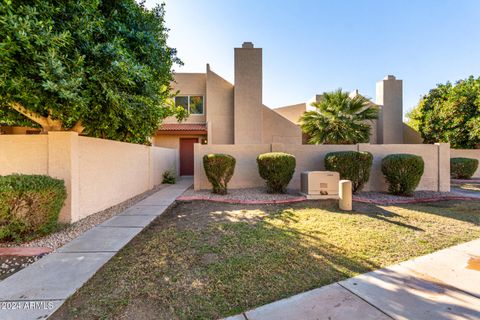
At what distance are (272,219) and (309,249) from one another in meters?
1.77

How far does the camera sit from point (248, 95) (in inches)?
540

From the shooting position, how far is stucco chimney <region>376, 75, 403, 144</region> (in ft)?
A: 54.4

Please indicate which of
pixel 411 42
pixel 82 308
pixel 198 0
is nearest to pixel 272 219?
pixel 82 308

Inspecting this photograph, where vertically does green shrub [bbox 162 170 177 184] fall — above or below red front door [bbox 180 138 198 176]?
below

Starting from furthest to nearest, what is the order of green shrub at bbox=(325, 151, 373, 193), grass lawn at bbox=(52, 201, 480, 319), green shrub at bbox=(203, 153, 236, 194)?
green shrub at bbox=(203, 153, 236, 194), green shrub at bbox=(325, 151, 373, 193), grass lawn at bbox=(52, 201, 480, 319)

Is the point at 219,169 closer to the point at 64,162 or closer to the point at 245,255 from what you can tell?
the point at 64,162

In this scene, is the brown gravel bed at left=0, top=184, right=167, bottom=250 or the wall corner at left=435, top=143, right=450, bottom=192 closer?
the brown gravel bed at left=0, top=184, right=167, bottom=250

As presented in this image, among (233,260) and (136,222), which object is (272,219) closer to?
(233,260)

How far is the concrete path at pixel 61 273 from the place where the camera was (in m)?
2.40

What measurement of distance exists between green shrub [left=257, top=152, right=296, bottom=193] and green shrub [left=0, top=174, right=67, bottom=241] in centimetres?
618

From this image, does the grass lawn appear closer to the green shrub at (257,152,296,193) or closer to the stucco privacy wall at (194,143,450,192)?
the green shrub at (257,152,296,193)

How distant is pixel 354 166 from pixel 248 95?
8.19 m

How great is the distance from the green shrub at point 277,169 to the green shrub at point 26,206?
618 centimetres

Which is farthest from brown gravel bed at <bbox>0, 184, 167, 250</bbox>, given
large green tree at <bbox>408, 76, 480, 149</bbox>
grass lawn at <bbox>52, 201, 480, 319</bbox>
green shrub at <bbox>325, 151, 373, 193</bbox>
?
large green tree at <bbox>408, 76, 480, 149</bbox>
